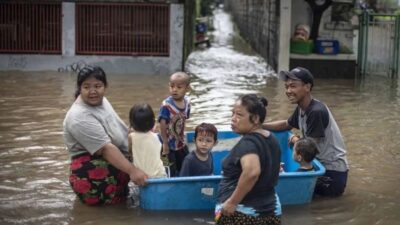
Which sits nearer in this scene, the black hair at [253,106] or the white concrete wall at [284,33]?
the black hair at [253,106]

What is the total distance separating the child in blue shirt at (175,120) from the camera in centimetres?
623

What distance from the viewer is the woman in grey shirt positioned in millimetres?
5473

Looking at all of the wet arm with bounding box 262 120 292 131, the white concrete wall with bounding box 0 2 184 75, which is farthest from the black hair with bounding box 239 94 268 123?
the white concrete wall with bounding box 0 2 184 75

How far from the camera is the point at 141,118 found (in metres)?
5.66

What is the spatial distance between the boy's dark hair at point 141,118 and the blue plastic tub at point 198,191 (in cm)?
55

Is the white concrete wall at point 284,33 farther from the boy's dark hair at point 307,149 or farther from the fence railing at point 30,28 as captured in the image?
the boy's dark hair at point 307,149

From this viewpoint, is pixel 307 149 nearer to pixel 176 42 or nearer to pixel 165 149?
pixel 165 149

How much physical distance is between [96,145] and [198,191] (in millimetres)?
986

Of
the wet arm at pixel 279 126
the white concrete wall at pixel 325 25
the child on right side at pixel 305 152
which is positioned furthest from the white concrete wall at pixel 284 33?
the child on right side at pixel 305 152

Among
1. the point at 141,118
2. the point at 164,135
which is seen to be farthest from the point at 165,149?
the point at 141,118

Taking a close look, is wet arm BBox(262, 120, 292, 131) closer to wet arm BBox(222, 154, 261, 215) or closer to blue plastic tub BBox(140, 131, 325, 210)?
blue plastic tub BBox(140, 131, 325, 210)

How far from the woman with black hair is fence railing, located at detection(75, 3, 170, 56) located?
1323cm

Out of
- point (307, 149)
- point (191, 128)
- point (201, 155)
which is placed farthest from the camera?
point (191, 128)

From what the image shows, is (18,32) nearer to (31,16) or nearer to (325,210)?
(31,16)
